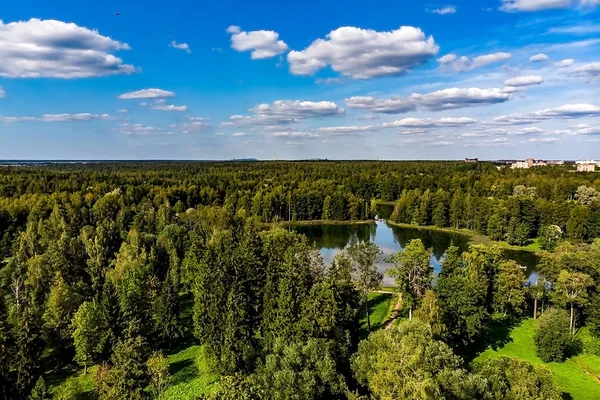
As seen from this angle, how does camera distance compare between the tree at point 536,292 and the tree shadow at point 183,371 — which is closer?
the tree shadow at point 183,371

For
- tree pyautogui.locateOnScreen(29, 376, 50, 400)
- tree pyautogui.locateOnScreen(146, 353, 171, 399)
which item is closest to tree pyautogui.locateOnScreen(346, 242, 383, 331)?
tree pyautogui.locateOnScreen(146, 353, 171, 399)

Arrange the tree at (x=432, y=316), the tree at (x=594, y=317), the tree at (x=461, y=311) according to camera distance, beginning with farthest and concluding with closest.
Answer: the tree at (x=594, y=317) → the tree at (x=461, y=311) → the tree at (x=432, y=316)

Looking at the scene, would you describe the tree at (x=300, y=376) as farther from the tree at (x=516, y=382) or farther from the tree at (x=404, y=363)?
the tree at (x=516, y=382)

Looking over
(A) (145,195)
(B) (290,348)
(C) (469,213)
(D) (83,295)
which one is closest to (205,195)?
(A) (145,195)

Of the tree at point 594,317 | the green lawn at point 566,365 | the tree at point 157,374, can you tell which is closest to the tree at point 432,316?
the green lawn at point 566,365

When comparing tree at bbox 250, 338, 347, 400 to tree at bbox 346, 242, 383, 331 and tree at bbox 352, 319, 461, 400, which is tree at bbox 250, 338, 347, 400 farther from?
tree at bbox 346, 242, 383, 331
